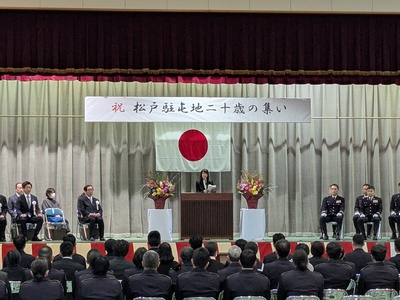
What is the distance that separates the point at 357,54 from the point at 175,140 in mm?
4255

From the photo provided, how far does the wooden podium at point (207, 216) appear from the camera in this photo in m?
13.9

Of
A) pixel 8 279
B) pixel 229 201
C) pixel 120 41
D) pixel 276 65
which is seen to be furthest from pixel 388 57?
pixel 8 279

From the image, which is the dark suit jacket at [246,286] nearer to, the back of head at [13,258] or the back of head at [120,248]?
the back of head at [120,248]

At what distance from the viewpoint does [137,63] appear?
14.2 meters

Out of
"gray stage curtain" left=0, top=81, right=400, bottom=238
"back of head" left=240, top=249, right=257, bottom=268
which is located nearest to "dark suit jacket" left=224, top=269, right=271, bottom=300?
"back of head" left=240, top=249, right=257, bottom=268

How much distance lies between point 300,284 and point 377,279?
0.87 m

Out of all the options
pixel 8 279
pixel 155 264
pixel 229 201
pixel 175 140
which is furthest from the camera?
pixel 175 140

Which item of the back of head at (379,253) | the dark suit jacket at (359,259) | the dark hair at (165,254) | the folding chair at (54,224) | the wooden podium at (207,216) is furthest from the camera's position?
the wooden podium at (207,216)

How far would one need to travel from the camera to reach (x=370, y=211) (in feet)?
47.3

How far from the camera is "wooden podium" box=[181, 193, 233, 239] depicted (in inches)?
549

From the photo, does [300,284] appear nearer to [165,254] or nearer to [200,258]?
[200,258]

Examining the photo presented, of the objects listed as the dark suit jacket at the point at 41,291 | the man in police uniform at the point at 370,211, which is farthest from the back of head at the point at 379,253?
the man in police uniform at the point at 370,211

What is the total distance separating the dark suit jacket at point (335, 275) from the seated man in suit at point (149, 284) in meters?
1.54

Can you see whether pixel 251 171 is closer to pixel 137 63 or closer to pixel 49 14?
pixel 137 63
